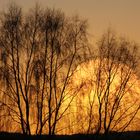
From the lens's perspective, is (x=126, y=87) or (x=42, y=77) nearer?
(x=42, y=77)

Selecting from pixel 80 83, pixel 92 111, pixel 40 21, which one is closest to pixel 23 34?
pixel 40 21

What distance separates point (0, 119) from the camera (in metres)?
40.7

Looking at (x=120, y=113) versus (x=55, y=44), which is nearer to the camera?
(x=55, y=44)

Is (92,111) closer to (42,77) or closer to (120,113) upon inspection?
(120,113)

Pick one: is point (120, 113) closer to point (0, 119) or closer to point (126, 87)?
point (126, 87)

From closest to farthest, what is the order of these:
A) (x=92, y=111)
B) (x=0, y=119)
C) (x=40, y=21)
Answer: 1. (x=0, y=119)
2. (x=40, y=21)
3. (x=92, y=111)

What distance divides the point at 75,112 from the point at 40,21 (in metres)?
7.27

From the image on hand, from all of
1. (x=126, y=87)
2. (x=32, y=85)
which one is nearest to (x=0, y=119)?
(x=32, y=85)

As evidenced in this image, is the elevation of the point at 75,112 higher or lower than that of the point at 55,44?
lower

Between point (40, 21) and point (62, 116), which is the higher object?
point (40, 21)

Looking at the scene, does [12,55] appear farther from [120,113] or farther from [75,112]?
[120,113]

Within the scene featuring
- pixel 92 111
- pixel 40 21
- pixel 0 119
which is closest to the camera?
pixel 0 119

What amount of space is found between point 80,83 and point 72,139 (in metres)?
6.40

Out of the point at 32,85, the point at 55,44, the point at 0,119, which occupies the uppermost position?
the point at 55,44
